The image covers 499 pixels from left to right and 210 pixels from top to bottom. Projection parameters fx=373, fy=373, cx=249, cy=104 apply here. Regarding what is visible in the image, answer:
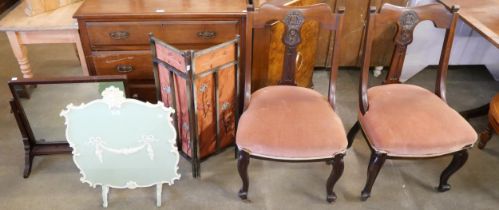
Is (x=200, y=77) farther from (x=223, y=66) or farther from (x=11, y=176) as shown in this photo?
(x=11, y=176)

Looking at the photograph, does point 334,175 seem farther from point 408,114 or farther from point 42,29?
point 42,29

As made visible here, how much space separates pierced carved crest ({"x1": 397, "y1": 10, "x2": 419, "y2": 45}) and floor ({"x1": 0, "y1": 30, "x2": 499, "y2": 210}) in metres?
0.70

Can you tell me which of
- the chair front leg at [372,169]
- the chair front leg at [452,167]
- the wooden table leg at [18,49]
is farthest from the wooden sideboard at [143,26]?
the chair front leg at [452,167]

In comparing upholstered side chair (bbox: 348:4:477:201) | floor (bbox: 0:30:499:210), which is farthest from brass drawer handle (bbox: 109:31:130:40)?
upholstered side chair (bbox: 348:4:477:201)

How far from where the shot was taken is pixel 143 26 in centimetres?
185

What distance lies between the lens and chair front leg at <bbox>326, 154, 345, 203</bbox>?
1.55 metres

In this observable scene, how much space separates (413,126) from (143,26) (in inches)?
52.4

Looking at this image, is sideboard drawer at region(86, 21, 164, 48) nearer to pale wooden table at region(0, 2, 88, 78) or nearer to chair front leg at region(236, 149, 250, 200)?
pale wooden table at region(0, 2, 88, 78)

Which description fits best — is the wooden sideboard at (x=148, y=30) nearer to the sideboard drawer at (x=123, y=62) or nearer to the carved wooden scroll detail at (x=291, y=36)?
the sideboard drawer at (x=123, y=62)

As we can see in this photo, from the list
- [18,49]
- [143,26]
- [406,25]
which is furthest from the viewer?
[18,49]

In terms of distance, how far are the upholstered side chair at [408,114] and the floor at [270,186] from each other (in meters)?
0.12

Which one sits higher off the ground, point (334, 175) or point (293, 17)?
point (293, 17)

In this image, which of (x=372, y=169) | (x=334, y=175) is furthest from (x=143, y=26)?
(x=372, y=169)

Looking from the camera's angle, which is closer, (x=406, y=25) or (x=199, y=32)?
(x=406, y=25)
